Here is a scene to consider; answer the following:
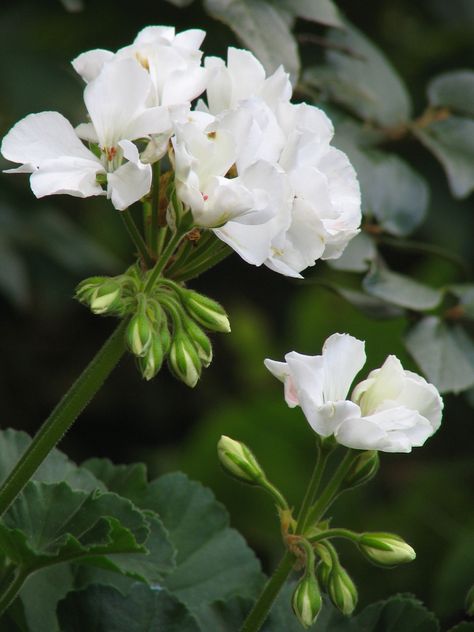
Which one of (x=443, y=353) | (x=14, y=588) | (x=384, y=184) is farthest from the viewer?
(x=384, y=184)

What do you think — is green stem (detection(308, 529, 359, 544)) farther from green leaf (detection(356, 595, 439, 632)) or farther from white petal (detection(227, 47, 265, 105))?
white petal (detection(227, 47, 265, 105))

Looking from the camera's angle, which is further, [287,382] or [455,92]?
[455,92]

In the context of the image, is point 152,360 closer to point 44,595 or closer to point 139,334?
point 139,334

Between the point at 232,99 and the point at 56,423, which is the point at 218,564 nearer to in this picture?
the point at 56,423

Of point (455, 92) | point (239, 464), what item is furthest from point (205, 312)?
point (455, 92)

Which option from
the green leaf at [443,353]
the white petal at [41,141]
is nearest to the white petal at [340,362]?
the white petal at [41,141]

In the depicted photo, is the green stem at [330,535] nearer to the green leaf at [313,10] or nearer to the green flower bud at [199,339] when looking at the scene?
the green flower bud at [199,339]

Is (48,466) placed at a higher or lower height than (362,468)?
lower
